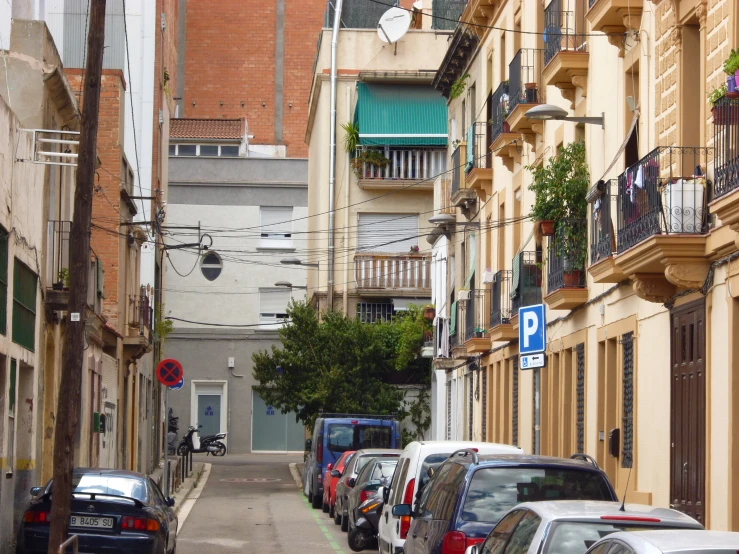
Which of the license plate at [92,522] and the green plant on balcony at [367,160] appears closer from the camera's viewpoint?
the license plate at [92,522]

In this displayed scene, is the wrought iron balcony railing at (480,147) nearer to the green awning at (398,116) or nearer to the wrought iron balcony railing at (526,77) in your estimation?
the wrought iron balcony railing at (526,77)

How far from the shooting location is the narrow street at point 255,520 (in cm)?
2175

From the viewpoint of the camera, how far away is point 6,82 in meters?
20.7

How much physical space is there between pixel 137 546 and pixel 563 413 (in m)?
9.57

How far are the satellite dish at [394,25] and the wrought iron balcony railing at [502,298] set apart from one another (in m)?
19.8

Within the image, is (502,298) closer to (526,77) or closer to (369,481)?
(526,77)

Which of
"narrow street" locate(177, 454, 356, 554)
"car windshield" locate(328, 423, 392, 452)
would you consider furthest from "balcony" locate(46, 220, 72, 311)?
"car windshield" locate(328, 423, 392, 452)

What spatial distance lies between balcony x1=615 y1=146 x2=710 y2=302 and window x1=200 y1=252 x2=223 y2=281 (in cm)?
4359

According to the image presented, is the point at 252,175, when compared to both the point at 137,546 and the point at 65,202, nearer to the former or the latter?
the point at 65,202

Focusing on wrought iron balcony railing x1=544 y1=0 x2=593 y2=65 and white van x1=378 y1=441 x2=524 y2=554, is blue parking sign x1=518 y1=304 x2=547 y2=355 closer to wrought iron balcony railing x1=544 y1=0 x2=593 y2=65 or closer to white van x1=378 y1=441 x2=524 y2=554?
white van x1=378 y1=441 x2=524 y2=554

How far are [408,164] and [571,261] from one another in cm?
2596

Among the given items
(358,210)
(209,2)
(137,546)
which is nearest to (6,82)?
(137,546)

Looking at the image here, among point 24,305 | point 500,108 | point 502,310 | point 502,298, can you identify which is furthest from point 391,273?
point 24,305

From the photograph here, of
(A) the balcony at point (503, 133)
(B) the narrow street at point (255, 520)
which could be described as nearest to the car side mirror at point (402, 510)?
(B) the narrow street at point (255, 520)
